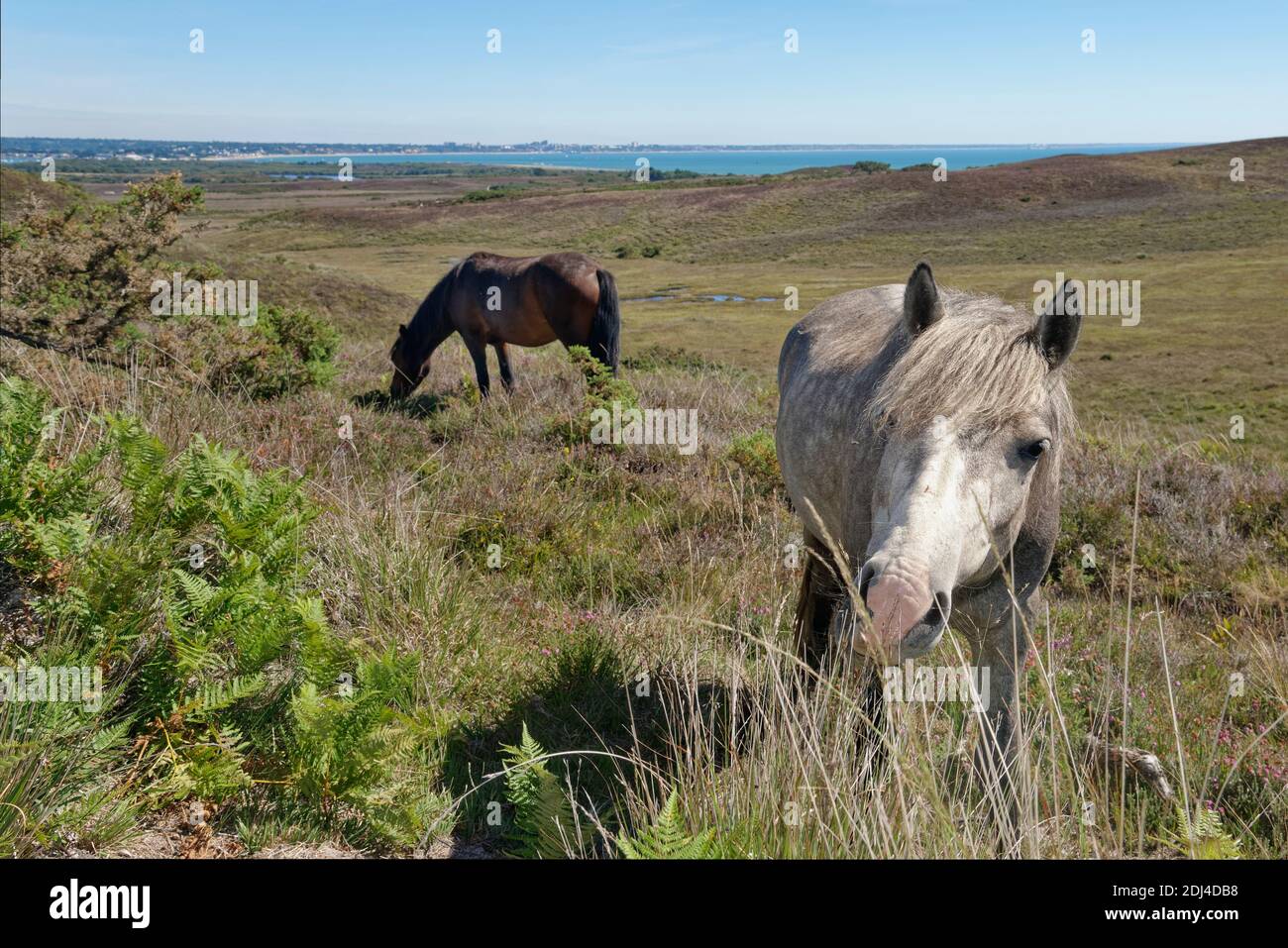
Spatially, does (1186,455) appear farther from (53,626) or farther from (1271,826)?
(53,626)

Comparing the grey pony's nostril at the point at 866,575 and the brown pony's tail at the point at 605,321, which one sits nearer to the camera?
the grey pony's nostril at the point at 866,575

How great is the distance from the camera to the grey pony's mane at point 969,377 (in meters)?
2.45

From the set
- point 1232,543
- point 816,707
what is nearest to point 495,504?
point 816,707

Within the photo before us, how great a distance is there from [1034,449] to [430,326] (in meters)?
9.85

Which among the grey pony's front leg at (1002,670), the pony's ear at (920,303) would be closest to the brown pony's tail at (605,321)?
the grey pony's front leg at (1002,670)

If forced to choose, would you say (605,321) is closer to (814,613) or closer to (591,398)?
(591,398)

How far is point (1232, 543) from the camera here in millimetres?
6434

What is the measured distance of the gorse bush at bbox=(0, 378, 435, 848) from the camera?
267 cm

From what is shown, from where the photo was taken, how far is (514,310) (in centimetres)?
1155

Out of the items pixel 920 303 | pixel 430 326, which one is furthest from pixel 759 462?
pixel 430 326

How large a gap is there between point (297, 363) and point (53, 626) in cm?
597

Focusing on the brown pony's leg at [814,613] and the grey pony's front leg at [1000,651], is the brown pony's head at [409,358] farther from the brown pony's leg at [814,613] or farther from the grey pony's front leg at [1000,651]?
the grey pony's front leg at [1000,651]

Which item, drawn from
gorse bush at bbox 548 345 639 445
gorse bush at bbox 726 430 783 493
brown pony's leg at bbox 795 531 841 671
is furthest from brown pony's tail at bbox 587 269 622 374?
brown pony's leg at bbox 795 531 841 671

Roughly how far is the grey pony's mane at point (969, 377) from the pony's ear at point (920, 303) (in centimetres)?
5
